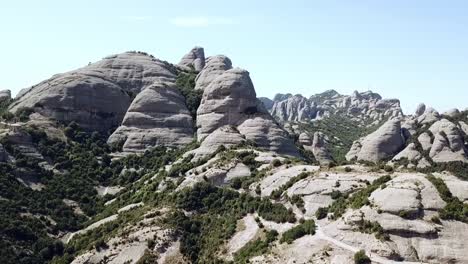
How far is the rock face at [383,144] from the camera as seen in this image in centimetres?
14438

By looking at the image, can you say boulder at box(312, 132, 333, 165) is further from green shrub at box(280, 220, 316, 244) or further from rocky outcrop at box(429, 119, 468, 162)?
green shrub at box(280, 220, 316, 244)

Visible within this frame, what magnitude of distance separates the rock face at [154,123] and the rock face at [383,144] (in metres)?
53.7

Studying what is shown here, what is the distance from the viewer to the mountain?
58156mm

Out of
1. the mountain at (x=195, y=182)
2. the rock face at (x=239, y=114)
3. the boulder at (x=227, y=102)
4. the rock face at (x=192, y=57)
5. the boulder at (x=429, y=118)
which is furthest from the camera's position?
the rock face at (x=192, y=57)

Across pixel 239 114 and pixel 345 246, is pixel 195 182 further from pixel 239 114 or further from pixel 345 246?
pixel 345 246

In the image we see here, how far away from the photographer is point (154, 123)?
115 meters

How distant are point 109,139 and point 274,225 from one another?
59.0 metres

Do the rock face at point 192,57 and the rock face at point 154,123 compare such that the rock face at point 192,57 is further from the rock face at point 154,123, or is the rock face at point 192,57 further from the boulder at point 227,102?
the boulder at point 227,102

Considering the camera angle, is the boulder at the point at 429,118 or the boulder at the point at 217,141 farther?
the boulder at the point at 429,118

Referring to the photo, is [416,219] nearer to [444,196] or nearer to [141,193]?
[444,196]

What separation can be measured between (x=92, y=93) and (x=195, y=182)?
162 ft

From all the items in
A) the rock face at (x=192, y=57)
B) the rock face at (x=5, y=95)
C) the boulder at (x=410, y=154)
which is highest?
the rock face at (x=192, y=57)

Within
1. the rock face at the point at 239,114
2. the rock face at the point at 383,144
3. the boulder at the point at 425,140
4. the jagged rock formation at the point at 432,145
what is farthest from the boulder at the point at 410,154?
the rock face at the point at 239,114

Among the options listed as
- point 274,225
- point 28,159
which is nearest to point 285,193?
Result: point 274,225
